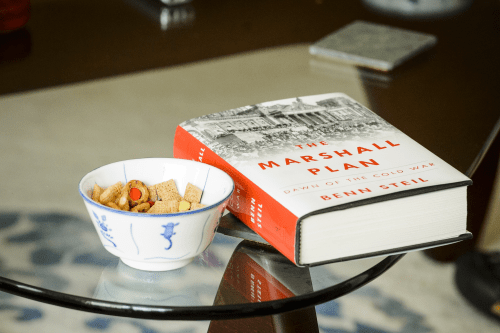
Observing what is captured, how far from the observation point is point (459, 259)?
140cm

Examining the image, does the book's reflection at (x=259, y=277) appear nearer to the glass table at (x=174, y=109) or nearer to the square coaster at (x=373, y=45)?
the glass table at (x=174, y=109)

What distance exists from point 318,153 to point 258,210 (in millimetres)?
75

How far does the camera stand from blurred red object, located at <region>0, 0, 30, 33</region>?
95 cm

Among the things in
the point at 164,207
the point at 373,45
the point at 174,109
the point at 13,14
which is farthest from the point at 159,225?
the point at 13,14

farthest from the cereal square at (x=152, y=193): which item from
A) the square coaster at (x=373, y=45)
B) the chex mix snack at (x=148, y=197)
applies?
the square coaster at (x=373, y=45)

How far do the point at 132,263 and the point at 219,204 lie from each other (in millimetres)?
74

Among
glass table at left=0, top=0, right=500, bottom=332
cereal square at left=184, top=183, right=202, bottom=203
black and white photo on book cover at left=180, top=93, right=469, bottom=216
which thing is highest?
black and white photo on book cover at left=180, top=93, right=469, bottom=216

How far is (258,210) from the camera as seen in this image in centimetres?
41

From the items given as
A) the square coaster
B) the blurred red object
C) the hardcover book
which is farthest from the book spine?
the blurred red object

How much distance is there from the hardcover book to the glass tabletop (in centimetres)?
2

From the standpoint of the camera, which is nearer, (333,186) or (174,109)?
(333,186)

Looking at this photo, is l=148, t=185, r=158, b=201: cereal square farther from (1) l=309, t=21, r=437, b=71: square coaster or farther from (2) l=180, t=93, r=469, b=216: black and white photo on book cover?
(1) l=309, t=21, r=437, b=71: square coaster

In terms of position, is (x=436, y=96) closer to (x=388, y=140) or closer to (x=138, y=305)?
(x=388, y=140)

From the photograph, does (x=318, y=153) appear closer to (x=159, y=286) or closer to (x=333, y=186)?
(x=333, y=186)
